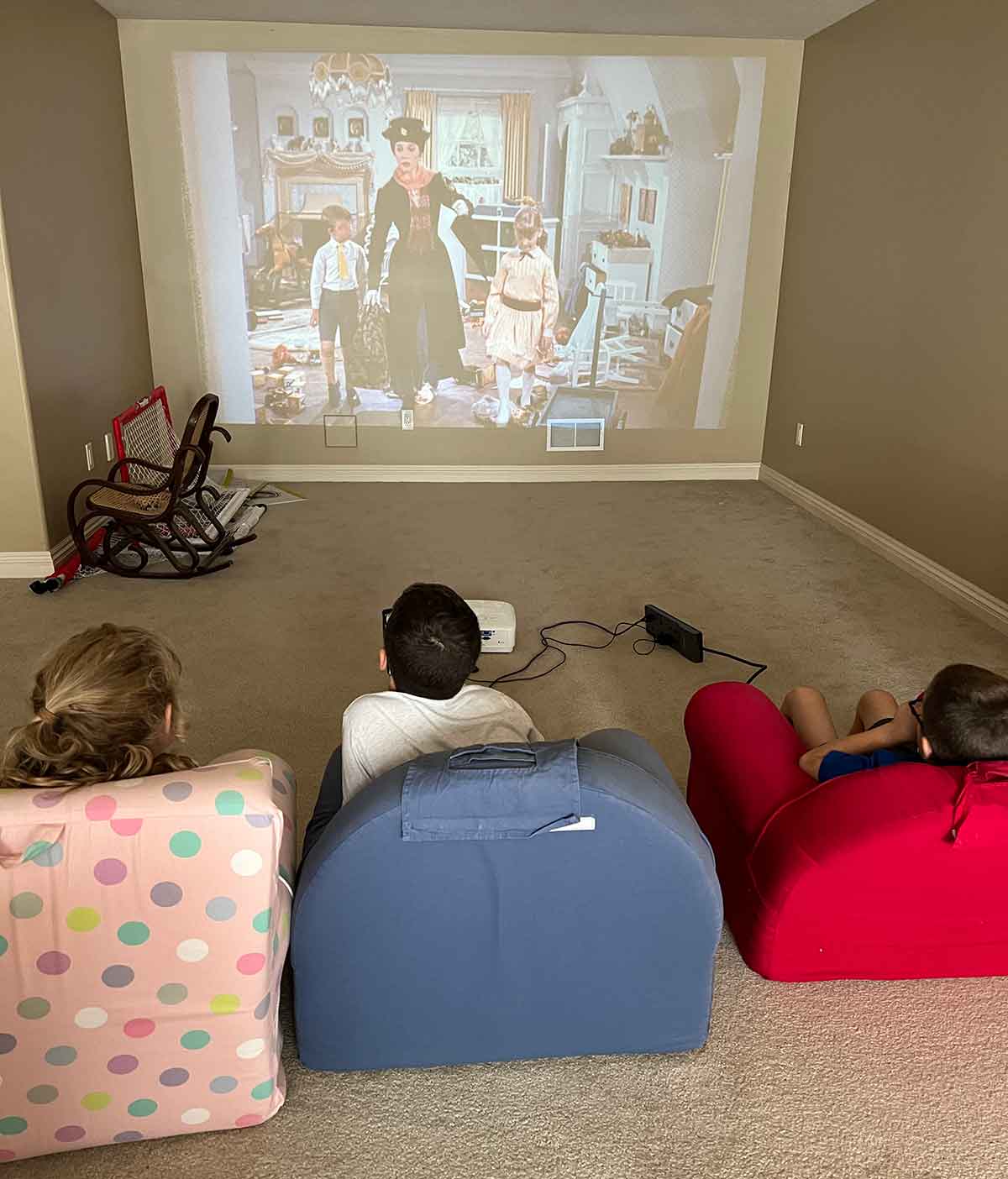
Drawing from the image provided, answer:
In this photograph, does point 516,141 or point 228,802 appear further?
point 516,141

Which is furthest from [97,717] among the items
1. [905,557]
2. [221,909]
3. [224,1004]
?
[905,557]

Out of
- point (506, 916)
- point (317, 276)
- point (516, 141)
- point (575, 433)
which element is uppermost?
point (516, 141)

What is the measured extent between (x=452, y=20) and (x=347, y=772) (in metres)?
4.50

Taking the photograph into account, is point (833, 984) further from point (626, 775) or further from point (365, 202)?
point (365, 202)

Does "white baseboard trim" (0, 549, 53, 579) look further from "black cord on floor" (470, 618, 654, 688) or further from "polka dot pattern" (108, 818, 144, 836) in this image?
"polka dot pattern" (108, 818, 144, 836)

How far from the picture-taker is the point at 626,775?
131cm

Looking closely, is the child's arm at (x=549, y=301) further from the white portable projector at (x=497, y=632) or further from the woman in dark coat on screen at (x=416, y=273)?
the white portable projector at (x=497, y=632)

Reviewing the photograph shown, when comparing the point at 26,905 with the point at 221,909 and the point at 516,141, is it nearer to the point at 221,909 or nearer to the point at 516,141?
the point at 221,909

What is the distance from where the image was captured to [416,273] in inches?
208

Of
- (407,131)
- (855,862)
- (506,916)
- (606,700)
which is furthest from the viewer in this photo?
(407,131)

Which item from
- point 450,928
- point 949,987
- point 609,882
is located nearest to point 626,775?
point 609,882

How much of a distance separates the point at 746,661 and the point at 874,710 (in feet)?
3.12

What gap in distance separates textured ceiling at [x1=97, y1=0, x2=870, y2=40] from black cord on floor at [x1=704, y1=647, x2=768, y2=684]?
10.4 feet

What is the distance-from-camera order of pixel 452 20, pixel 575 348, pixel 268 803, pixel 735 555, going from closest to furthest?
pixel 268 803 → pixel 735 555 → pixel 452 20 → pixel 575 348
